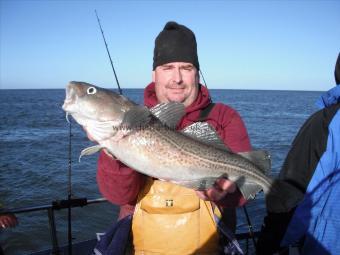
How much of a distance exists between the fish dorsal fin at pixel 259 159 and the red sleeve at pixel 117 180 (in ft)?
4.20

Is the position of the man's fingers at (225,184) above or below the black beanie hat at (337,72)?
below

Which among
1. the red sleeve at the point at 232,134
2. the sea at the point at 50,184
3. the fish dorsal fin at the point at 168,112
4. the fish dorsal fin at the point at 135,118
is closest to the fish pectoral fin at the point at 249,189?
the red sleeve at the point at 232,134

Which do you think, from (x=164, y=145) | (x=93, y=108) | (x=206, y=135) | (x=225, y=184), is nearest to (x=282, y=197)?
(x=225, y=184)

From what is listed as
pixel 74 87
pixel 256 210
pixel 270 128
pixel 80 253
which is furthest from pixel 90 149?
pixel 270 128

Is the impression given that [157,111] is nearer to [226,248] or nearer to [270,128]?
[226,248]

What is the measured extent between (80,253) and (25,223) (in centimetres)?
728

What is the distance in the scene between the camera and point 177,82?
4.10 meters

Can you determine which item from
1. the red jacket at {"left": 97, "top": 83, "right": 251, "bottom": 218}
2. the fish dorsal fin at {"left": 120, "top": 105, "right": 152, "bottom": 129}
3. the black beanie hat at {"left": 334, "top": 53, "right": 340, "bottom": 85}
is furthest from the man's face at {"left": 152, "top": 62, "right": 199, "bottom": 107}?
the black beanie hat at {"left": 334, "top": 53, "right": 340, "bottom": 85}

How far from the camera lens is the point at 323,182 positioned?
10.8ft

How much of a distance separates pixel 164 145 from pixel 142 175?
2.05ft

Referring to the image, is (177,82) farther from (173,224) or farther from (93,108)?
(173,224)

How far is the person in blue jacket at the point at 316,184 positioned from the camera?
10.9 feet

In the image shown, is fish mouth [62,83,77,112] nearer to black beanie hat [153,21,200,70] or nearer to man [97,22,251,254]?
man [97,22,251,254]

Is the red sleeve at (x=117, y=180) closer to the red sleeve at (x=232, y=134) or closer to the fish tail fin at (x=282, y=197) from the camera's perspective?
the red sleeve at (x=232, y=134)
